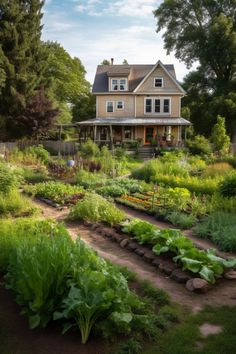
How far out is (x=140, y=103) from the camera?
3606 centimetres

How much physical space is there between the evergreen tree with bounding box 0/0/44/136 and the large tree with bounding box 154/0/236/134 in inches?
653

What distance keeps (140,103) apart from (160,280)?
3155 centimetres

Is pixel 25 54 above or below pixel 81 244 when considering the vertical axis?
above

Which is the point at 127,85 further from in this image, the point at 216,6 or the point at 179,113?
the point at 216,6

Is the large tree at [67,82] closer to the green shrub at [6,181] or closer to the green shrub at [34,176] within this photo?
the green shrub at [34,176]

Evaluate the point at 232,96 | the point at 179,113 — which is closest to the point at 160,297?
the point at 179,113

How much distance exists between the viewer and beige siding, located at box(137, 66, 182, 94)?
116ft

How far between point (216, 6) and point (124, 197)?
3661 centimetres

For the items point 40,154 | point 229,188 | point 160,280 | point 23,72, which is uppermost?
point 23,72

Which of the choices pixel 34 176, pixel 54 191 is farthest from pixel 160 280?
pixel 34 176

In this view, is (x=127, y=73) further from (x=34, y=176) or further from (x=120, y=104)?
(x=34, y=176)

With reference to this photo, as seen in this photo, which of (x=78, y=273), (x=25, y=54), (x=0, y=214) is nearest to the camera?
(x=78, y=273)

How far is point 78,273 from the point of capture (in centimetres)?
412

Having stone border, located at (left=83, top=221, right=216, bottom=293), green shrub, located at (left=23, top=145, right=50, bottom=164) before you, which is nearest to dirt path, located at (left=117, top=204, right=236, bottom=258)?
stone border, located at (left=83, top=221, right=216, bottom=293)
